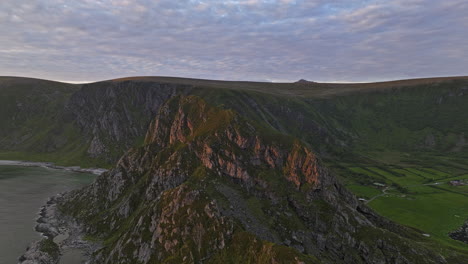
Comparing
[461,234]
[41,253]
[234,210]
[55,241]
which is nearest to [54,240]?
[55,241]

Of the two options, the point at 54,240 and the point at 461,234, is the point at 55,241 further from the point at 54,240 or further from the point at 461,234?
the point at 461,234

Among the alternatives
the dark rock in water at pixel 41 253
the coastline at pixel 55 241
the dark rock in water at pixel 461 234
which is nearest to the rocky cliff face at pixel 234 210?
the coastline at pixel 55 241

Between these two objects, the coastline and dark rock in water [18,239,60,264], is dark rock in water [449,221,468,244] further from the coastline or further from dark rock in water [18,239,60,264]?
dark rock in water [18,239,60,264]

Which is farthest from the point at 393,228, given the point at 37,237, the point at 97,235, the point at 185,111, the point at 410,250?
the point at 37,237

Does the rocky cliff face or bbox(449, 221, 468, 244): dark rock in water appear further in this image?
bbox(449, 221, 468, 244): dark rock in water

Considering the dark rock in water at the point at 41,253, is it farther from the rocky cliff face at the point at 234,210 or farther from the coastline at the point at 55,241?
the rocky cliff face at the point at 234,210

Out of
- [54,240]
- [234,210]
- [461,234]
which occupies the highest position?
[234,210]

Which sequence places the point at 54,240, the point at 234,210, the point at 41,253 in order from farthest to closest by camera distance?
the point at 54,240 < the point at 41,253 < the point at 234,210

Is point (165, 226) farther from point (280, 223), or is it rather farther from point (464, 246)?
point (464, 246)

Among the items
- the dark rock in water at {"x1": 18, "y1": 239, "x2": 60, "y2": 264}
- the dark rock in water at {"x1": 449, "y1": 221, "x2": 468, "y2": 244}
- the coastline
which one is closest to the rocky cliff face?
the coastline
